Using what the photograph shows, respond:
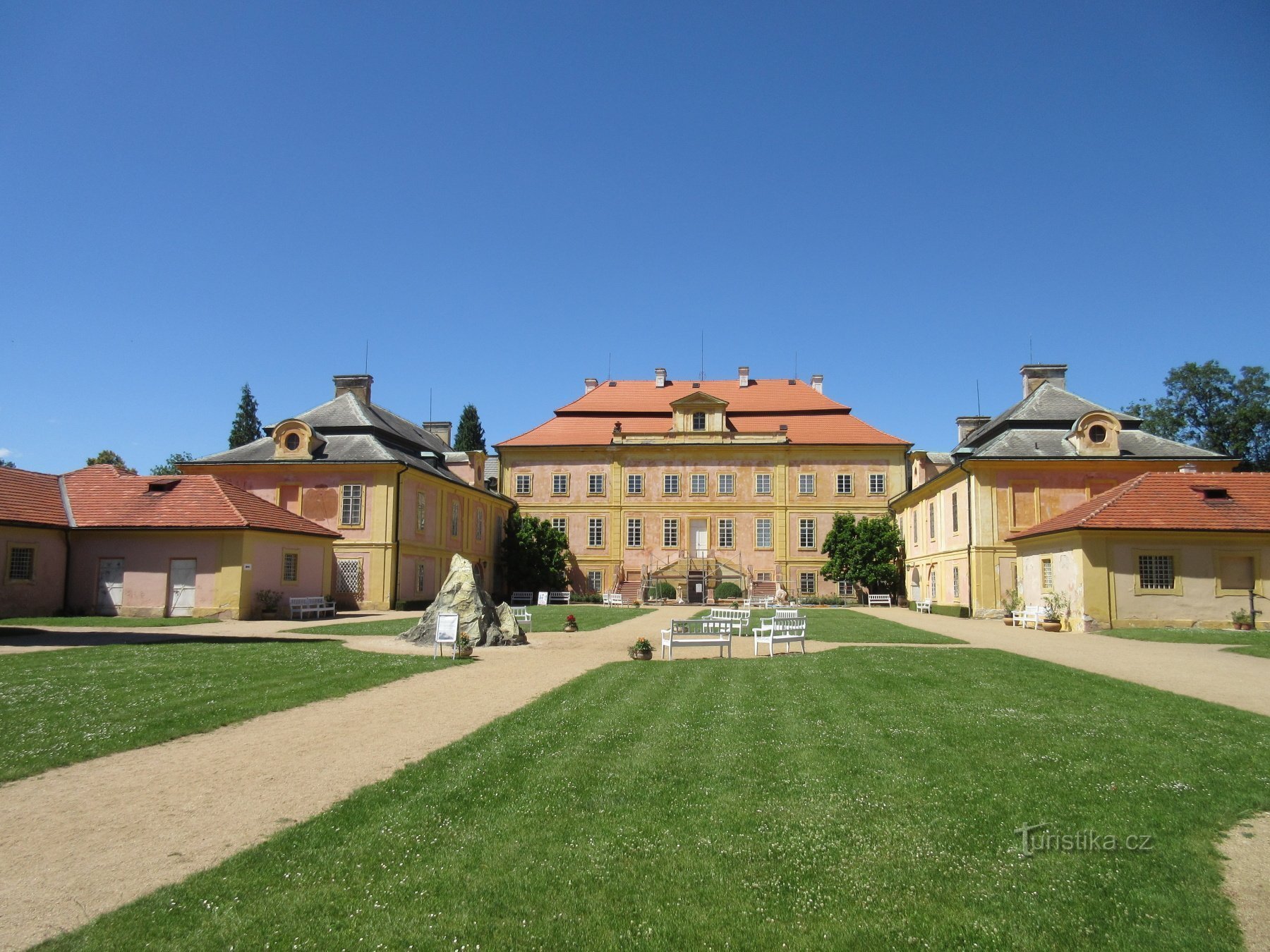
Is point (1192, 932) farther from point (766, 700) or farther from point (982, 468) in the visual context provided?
point (982, 468)

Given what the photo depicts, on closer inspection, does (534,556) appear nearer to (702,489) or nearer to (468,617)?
(702,489)

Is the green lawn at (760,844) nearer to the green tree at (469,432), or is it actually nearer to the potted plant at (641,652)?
the potted plant at (641,652)

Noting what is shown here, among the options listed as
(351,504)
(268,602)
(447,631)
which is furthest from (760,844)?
(351,504)

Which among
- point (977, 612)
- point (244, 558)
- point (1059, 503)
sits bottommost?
point (977, 612)

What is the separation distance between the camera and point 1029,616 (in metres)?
28.8

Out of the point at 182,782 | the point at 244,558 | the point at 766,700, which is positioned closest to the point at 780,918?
the point at 182,782

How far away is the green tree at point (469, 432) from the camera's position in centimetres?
6949

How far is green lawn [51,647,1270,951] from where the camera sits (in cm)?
451

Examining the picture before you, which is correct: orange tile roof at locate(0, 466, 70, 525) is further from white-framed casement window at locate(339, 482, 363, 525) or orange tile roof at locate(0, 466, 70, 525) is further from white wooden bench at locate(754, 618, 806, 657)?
white wooden bench at locate(754, 618, 806, 657)

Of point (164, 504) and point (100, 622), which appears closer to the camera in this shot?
point (100, 622)

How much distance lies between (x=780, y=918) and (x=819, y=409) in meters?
52.2

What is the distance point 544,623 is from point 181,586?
489 inches

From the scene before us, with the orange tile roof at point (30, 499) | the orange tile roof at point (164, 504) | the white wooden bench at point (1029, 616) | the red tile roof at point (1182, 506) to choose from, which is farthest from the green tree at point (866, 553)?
the orange tile roof at point (30, 499)

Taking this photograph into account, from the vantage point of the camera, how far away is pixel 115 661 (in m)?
14.5
